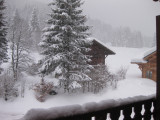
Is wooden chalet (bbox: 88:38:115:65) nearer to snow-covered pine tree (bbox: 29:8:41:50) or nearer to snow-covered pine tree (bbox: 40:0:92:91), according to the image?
snow-covered pine tree (bbox: 40:0:92:91)

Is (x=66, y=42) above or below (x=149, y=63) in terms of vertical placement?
above

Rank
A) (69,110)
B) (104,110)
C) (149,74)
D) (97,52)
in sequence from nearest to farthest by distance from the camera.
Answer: (69,110) → (104,110) → (149,74) → (97,52)

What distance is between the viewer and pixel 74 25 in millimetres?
12016

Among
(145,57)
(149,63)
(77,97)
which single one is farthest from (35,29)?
(77,97)

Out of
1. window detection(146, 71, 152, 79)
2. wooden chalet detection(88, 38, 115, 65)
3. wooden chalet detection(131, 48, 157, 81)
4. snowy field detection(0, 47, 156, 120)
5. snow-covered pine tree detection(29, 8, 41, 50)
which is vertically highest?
snow-covered pine tree detection(29, 8, 41, 50)

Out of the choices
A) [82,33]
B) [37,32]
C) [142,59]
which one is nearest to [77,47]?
[82,33]

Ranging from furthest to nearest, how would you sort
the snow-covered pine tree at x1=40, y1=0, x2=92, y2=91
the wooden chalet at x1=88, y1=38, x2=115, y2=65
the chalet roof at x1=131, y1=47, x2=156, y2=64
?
the wooden chalet at x1=88, y1=38, x2=115, y2=65, the chalet roof at x1=131, y1=47, x2=156, y2=64, the snow-covered pine tree at x1=40, y1=0, x2=92, y2=91

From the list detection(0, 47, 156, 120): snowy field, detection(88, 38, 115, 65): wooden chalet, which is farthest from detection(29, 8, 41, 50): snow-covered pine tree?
detection(0, 47, 156, 120): snowy field

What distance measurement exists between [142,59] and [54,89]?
29.7 ft

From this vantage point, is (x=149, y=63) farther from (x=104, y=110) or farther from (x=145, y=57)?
(x=104, y=110)

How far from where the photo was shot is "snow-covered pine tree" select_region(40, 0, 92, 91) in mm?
11266

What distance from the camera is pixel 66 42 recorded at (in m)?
11.8

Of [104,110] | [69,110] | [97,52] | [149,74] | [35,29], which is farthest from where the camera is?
[35,29]

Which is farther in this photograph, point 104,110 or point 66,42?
point 66,42
